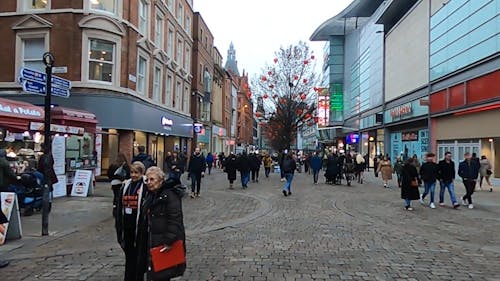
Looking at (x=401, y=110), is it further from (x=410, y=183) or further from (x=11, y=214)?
(x=11, y=214)

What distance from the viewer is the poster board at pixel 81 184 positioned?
600 inches

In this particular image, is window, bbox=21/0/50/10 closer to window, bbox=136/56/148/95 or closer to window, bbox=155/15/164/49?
window, bbox=136/56/148/95

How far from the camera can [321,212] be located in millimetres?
12305

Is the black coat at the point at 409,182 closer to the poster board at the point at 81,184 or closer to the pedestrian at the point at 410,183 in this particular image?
the pedestrian at the point at 410,183

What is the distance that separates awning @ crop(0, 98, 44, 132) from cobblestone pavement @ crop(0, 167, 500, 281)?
4.37 meters

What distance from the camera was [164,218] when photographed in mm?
4410

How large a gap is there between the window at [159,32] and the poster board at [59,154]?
13.7 m

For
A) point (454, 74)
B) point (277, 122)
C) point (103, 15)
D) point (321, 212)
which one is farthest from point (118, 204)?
point (277, 122)

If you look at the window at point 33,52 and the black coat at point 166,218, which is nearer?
the black coat at point 166,218

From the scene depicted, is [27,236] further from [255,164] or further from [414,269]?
[255,164]

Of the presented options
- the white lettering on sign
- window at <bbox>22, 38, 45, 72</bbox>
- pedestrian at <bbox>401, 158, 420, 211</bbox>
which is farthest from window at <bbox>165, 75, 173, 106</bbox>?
pedestrian at <bbox>401, 158, 420, 211</bbox>

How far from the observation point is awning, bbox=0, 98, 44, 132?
12.5 m

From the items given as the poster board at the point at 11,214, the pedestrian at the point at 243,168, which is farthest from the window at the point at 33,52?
the poster board at the point at 11,214

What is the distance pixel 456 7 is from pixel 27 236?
24.5m
